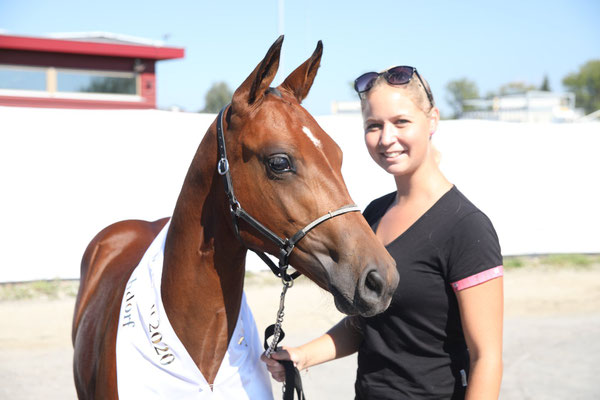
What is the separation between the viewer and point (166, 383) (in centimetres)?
192

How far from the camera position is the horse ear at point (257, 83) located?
175 centimetres

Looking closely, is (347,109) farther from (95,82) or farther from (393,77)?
(393,77)

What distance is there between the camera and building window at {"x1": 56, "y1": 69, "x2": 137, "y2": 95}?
Answer: 1584cm

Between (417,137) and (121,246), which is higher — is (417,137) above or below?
above

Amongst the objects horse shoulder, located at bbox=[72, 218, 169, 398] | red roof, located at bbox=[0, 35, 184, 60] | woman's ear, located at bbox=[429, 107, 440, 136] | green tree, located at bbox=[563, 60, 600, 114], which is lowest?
horse shoulder, located at bbox=[72, 218, 169, 398]

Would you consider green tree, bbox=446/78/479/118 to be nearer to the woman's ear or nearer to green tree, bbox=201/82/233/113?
green tree, bbox=201/82/233/113

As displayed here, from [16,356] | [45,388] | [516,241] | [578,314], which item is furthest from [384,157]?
[516,241]

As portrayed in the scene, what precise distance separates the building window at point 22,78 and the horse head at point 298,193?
15627mm

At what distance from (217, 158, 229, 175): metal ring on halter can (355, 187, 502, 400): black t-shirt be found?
58cm

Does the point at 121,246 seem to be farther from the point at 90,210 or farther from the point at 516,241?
the point at 516,241

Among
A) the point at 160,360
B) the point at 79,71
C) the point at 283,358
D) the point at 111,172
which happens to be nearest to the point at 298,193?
the point at 283,358

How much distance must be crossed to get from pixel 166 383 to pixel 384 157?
42.4 inches

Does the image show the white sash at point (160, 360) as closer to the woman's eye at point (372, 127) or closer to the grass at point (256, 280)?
the woman's eye at point (372, 127)

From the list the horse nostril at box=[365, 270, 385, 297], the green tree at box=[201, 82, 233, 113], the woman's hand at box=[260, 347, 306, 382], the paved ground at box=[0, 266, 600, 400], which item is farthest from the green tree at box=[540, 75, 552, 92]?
the horse nostril at box=[365, 270, 385, 297]
